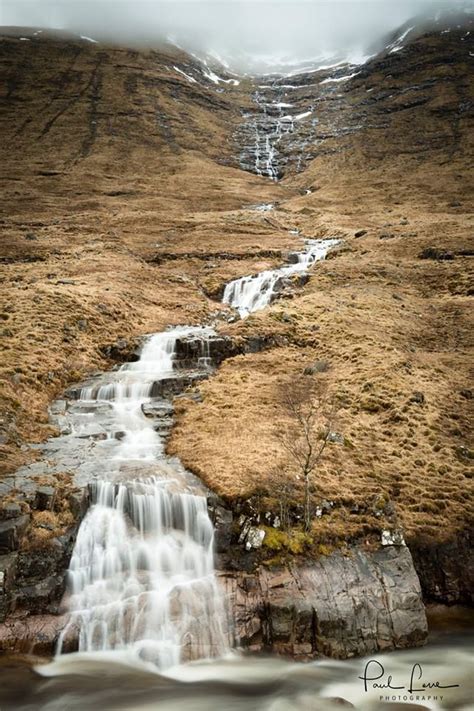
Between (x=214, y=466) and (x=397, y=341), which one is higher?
(x=397, y=341)

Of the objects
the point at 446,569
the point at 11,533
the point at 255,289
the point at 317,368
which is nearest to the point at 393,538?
the point at 446,569

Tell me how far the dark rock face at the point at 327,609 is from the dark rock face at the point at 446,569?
1150mm

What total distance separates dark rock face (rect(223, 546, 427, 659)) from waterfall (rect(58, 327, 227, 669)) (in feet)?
2.87

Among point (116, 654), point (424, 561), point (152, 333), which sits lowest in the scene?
point (116, 654)

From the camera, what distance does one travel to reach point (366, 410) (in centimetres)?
2125

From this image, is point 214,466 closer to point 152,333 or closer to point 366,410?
point 366,410

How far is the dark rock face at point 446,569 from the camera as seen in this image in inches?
544

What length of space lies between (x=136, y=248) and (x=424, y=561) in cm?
4451

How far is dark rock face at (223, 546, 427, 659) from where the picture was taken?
1203 centimetres

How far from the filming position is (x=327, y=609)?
12.2m

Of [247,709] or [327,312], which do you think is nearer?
[247,709]

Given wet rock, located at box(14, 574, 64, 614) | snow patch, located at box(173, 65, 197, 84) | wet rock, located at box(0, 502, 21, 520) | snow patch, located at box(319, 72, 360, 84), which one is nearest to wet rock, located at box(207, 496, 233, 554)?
wet rock, located at box(14, 574, 64, 614)

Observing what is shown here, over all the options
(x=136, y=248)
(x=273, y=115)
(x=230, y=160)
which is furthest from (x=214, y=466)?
(x=273, y=115)
